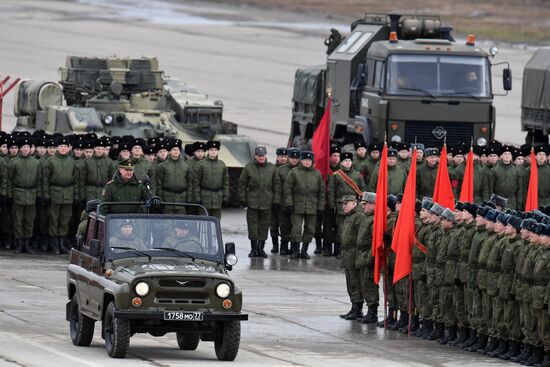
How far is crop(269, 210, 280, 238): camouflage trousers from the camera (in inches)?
1055

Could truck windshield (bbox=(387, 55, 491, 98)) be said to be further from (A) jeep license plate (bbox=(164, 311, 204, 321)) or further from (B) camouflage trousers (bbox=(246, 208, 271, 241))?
(A) jeep license plate (bbox=(164, 311, 204, 321))

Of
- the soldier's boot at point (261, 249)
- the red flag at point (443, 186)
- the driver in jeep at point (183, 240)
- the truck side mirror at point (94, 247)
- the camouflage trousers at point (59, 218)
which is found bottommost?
the soldier's boot at point (261, 249)

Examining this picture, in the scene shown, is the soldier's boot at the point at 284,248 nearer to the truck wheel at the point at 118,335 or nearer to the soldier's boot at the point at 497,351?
the soldier's boot at the point at 497,351

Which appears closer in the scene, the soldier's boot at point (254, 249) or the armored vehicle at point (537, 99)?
the soldier's boot at point (254, 249)

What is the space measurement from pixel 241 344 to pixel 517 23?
49850mm

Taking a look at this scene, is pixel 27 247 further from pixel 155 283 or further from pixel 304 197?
pixel 155 283

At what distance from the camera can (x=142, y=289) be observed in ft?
54.5

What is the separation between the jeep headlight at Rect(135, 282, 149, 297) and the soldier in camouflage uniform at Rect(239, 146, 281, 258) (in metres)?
9.74

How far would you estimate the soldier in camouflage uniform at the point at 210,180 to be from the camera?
26.2m

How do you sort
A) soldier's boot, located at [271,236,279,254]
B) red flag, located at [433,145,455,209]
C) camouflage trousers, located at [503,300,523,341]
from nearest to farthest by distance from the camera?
camouflage trousers, located at [503,300,523,341] < red flag, located at [433,145,455,209] < soldier's boot, located at [271,236,279,254]

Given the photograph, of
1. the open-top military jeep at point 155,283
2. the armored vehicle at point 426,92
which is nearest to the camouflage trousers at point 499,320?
the open-top military jeep at point 155,283

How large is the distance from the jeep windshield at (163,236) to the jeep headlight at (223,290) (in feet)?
2.53

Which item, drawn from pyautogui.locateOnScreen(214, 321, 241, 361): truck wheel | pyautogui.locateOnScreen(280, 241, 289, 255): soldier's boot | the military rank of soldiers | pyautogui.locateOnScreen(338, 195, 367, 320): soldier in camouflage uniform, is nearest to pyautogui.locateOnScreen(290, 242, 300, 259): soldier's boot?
pyautogui.locateOnScreen(280, 241, 289, 255): soldier's boot

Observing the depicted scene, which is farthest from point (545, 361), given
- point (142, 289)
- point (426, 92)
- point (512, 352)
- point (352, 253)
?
point (426, 92)
